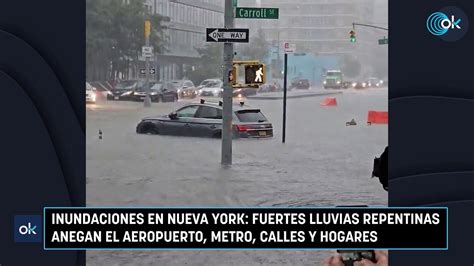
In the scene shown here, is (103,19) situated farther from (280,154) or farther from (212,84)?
(280,154)

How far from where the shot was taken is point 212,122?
24625 millimetres

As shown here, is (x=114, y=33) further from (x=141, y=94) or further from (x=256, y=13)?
(x=256, y=13)

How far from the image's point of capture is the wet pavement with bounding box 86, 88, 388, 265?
824cm

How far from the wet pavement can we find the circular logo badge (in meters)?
3.44

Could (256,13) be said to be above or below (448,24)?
above

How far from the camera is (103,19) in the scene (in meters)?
68.4

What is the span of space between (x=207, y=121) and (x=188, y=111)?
3.36 ft

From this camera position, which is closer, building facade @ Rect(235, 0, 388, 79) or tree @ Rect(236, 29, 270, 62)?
tree @ Rect(236, 29, 270, 62)

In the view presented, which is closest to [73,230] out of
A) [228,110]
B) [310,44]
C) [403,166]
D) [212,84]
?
[403,166]

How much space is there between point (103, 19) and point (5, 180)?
65056mm

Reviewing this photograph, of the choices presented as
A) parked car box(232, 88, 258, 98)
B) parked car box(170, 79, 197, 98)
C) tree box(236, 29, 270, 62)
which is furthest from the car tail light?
tree box(236, 29, 270, 62)

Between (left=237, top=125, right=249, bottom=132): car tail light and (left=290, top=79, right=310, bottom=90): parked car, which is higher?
(left=290, top=79, right=310, bottom=90): parked car
